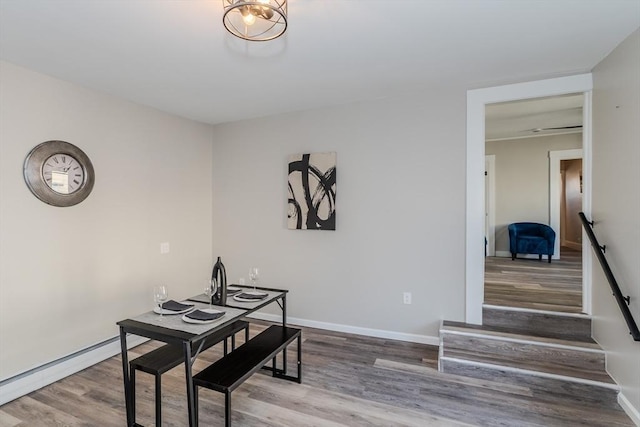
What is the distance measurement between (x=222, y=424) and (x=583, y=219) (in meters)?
3.22

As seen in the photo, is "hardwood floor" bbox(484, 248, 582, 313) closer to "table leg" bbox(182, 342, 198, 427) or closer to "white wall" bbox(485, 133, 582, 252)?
"white wall" bbox(485, 133, 582, 252)

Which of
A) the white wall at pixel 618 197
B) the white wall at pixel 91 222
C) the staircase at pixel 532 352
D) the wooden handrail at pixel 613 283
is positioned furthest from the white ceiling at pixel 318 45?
the staircase at pixel 532 352

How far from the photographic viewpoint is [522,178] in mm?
6012

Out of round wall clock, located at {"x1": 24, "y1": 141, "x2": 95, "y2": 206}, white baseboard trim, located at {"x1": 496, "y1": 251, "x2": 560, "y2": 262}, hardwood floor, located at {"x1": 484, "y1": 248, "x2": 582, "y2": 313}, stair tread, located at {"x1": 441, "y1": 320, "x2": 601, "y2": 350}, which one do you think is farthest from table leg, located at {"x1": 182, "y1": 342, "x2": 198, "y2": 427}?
white baseboard trim, located at {"x1": 496, "y1": 251, "x2": 560, "y2": 262}

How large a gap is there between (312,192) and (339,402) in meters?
2.15

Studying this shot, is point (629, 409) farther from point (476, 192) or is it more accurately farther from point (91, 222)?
point (91, 222)

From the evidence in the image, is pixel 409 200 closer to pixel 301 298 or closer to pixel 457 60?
pixel 457 60

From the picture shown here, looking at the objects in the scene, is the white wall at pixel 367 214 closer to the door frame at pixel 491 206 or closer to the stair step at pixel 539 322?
the stair step at pixel 539 322

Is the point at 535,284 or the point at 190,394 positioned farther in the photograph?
the point at 535,284

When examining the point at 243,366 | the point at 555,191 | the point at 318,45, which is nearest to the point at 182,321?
the point at 243,366

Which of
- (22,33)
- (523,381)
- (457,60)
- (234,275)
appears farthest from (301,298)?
(22,33)

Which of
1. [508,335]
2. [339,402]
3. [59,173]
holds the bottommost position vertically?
[339,402]

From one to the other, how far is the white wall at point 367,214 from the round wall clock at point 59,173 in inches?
65.0

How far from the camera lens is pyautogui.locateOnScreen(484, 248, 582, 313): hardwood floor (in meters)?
3.09
